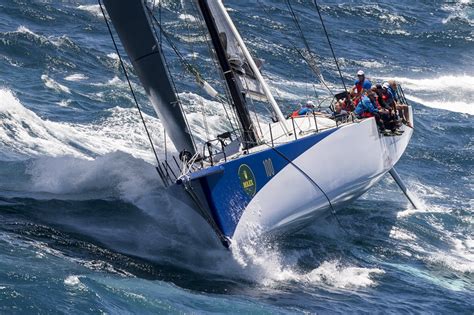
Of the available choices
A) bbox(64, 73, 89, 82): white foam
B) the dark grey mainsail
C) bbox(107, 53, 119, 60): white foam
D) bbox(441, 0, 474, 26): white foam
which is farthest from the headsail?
bbox(441, 0, 474, 26): white foam

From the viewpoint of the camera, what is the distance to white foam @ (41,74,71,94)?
72.3ft

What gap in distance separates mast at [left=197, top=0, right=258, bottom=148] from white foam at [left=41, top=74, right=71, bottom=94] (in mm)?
7876

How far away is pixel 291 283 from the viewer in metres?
13.2

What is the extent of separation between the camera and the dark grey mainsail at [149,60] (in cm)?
1380

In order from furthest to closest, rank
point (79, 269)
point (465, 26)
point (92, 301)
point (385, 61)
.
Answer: point (465, 26), point (385, 61), point (79, 269), point (92, 301)

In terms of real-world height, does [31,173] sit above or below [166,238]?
above

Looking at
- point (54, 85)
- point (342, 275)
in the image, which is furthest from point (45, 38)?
point (342, 275)

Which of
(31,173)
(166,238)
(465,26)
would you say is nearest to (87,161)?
(31,173)

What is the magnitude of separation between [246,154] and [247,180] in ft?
1.31

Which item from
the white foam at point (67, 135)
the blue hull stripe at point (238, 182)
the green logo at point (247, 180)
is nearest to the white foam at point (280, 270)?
the blue hull stripe at point (238, 182)

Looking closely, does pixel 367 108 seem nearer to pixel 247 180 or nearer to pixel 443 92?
pixel 247 180

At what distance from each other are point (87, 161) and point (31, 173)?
881mm

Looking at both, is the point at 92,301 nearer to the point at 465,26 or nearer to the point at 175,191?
the point at 175,191

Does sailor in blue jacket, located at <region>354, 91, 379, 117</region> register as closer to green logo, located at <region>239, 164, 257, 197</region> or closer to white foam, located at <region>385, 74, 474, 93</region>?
green logo, located at <region>239, 164, 257, 197</region>
